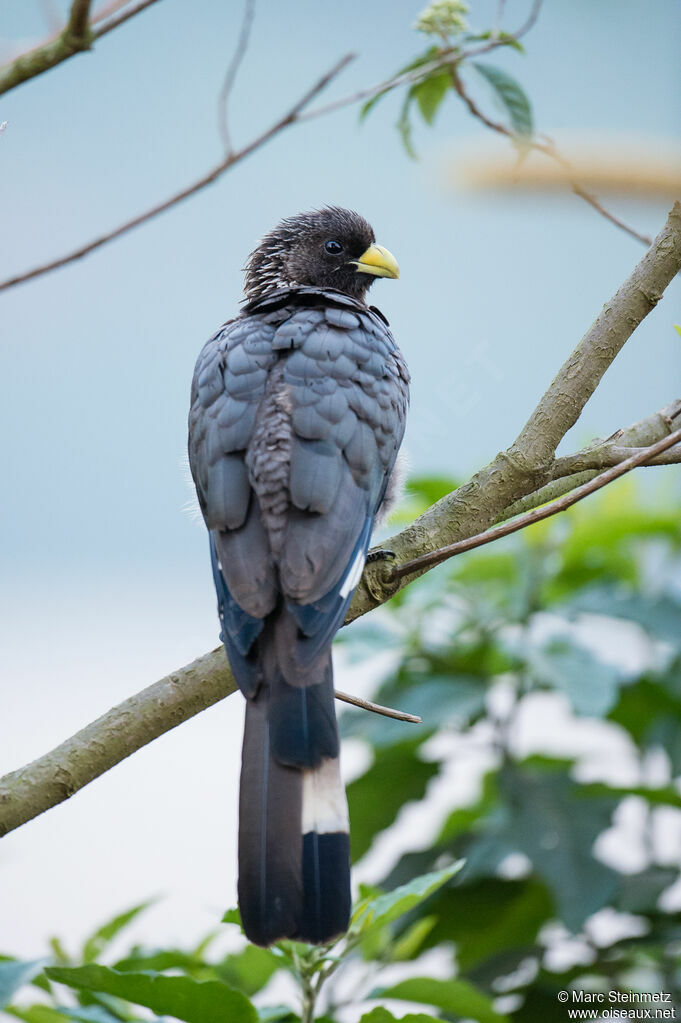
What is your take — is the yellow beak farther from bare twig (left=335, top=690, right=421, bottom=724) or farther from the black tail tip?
the black tail tip

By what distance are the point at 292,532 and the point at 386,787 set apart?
1.02 metres

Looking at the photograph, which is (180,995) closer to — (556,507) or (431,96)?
(556,507)

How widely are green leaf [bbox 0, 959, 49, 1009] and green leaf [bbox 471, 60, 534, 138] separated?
144cm

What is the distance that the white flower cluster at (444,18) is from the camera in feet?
5.42

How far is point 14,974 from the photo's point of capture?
1.34m

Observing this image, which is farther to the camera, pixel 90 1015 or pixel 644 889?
pixel 644 889

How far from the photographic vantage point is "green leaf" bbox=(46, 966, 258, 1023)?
1349 millimetres

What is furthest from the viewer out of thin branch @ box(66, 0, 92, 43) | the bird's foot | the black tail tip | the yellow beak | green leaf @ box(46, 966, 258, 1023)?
the yellow beak

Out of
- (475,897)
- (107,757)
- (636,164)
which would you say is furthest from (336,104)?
(475,897)

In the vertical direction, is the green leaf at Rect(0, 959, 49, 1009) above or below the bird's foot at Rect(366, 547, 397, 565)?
below

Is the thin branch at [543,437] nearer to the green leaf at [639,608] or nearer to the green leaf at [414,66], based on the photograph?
the green leaf at [414,66]

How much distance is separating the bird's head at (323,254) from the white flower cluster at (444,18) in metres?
0.67

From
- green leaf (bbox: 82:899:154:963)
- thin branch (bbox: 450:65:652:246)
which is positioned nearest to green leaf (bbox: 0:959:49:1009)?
green leaf (bbox: 82:899:154:963)

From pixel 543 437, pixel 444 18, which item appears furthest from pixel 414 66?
pixel 543 437
